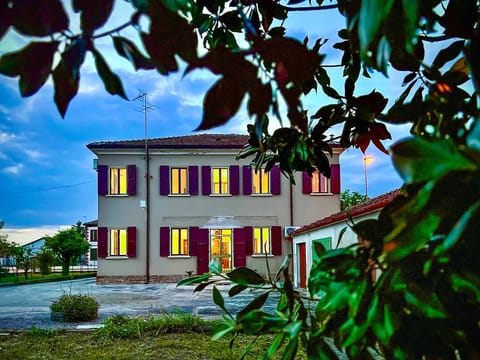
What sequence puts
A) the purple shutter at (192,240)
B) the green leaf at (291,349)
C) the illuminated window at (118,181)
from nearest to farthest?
1. the green leaf at (291,349)
2. the purple shutter at (192,240)
3. the illuminated window at (118,181)

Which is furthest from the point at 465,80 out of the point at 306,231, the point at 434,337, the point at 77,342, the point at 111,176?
the point at 111,176

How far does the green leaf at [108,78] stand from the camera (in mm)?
469

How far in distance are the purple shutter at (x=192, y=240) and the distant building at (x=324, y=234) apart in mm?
3743

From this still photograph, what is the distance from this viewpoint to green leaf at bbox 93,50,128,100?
469 mm

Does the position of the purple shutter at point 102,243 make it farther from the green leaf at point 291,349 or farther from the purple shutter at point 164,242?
the green leaf at point 291,349

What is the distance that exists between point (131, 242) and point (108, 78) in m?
16.1

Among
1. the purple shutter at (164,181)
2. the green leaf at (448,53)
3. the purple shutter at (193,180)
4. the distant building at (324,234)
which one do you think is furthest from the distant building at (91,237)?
the green leaf at (448,53)

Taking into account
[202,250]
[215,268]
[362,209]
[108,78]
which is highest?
[362,209]

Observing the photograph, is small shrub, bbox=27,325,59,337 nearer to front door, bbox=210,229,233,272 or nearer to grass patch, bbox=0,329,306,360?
grass patch, bbox=0,329,306,360

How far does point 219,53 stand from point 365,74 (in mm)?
1133

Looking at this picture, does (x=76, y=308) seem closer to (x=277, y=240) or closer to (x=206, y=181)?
(x=206, y=181)

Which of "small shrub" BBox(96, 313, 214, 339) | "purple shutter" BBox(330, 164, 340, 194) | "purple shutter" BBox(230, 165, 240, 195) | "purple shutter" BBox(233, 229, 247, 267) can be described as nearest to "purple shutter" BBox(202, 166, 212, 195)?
"purple shutter" BBox(230, 165, 240, 195)

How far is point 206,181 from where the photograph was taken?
16.2m

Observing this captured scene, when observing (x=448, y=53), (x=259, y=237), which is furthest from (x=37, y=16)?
(x=259, y=237)
